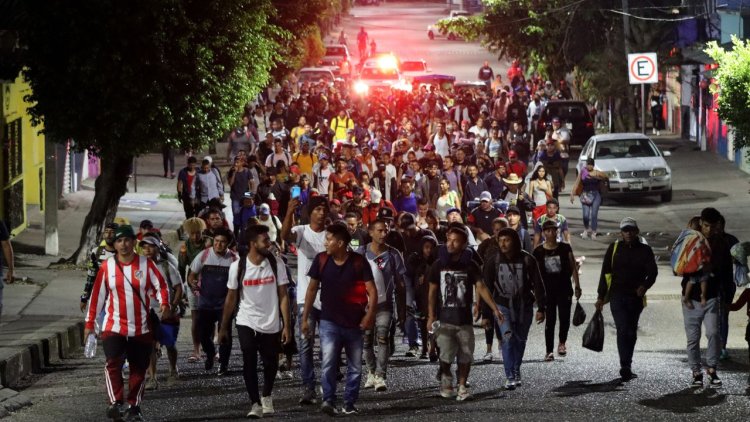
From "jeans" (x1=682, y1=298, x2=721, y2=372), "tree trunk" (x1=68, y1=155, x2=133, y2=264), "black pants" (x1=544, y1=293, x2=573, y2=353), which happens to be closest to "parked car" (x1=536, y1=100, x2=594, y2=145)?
"tree trunk" (x1=68, y1=155, x2=133, y2=264)

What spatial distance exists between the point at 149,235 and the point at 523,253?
3.39 meters

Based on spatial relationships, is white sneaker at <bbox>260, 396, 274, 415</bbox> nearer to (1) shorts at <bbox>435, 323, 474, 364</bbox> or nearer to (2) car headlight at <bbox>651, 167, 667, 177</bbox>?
(1) shorts at <bbox>435, 323, 474, 364</bbox>

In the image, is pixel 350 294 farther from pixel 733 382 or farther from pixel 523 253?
pixel 733 382

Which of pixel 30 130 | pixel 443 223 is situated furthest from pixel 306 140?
pixel 443 223

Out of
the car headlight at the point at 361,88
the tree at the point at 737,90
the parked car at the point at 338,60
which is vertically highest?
the parked car at the point at 338,60

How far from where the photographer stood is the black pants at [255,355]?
1172cm

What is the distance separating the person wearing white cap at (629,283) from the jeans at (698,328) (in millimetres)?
436

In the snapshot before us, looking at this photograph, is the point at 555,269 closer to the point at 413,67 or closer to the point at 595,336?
the point at 595,336

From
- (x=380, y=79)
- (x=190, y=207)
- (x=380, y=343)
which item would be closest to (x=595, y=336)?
(x=380, y=343)

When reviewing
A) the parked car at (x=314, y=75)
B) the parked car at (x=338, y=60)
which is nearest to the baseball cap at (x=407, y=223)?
the parked car at (x=314, y=75)

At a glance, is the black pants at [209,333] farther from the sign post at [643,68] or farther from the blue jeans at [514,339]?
the sign post at [643,68]

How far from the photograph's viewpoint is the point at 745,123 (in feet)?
80.8

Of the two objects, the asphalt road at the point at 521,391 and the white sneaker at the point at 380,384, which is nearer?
the asphalt road at the point at 521,391

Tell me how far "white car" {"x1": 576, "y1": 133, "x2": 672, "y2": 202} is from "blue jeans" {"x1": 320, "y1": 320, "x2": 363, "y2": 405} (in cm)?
1940
